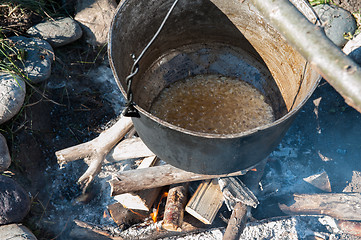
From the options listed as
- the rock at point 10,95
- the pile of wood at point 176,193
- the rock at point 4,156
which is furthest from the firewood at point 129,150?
the rock at point 10,95

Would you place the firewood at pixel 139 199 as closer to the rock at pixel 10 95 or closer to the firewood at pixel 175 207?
the firewood at pixel 175 207

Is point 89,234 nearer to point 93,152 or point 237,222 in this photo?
point 93,152

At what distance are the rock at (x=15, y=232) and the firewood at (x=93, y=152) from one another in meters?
0.53

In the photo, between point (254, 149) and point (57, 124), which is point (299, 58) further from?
point (57, 124)

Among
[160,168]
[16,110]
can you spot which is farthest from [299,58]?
[16,110]

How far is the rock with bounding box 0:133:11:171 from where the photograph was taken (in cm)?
258

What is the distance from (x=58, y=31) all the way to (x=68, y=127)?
3.21 ft

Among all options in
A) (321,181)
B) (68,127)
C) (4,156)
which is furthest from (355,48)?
(4,156)

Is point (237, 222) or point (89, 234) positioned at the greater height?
point (237, 222)

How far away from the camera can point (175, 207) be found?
240cm

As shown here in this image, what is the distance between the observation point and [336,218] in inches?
105

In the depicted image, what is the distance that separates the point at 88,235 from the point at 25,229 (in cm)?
47

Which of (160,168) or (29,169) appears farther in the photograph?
(29,169)

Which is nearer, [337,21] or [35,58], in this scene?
[35,58]
